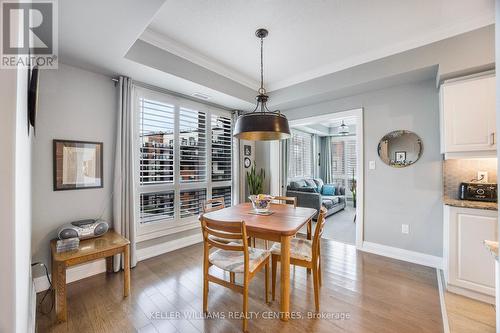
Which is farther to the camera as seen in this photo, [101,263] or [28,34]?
[101,263]

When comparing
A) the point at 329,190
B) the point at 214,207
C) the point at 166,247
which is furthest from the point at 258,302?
the point at 329,190

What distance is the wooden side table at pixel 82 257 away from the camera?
5.80ft

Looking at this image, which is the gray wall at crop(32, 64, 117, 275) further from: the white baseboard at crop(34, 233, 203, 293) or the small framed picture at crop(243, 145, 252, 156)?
the small framed picture at crop(243, 145, 252, 156)

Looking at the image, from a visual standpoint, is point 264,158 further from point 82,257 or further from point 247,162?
point 82,257

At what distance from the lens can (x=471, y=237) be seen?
206 centimetres

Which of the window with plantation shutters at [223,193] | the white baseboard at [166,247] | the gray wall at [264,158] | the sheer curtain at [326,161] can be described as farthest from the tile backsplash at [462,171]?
the sheer curtain at [326,161]

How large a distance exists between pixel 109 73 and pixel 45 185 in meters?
1.46

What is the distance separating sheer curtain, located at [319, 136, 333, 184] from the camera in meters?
7.70

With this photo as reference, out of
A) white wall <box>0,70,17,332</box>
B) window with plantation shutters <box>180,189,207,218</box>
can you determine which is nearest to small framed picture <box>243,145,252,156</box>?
window with plantation shutters <box>180,189,207,218</box>

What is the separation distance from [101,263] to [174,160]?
160 centimetres

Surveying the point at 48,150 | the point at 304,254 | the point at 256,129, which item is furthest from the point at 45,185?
the point at 304,254

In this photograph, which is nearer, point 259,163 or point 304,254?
point 304,254

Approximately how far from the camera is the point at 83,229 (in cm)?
222

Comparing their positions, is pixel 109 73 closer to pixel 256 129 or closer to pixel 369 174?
pixel 256 129
